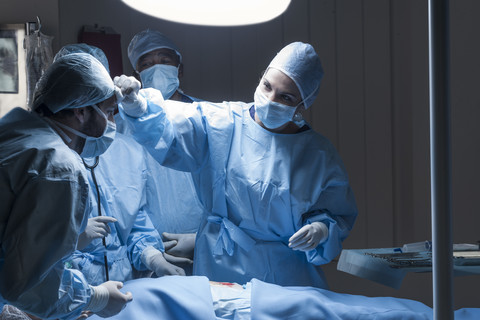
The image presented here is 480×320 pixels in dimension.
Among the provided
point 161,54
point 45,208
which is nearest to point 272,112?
point 161,54

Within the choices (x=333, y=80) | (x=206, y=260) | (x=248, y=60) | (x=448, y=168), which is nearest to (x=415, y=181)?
(x=333, y=80)

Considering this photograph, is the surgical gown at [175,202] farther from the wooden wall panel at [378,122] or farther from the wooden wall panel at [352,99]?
the wooden wall panel at [378,122]

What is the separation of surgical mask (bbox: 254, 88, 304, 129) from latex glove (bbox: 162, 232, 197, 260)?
0.72 m

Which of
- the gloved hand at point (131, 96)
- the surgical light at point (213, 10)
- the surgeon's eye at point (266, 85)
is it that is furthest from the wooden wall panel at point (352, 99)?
the surgical light at point (213, 10)

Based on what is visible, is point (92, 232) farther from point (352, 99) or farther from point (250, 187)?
point (352, 99)

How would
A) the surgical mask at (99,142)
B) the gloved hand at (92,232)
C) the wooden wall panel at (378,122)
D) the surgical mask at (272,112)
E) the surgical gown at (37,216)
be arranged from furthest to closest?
1. the wooden wall panel at (378,122)
2. the surgical mask at (272,112)
3. the gloved hand at (92,232)
4. the surgical mask at (99,142)
5. the surgical gown at (37,216)

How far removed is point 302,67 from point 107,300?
4.20 feet

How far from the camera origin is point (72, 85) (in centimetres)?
147

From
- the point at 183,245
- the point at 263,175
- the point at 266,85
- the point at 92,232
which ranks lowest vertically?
the point at 183,245

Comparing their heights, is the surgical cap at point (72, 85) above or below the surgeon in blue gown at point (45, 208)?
above

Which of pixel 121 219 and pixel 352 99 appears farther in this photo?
pixel 352 99

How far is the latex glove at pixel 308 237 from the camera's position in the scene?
1992mm

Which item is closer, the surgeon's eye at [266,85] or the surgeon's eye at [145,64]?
the surgeon's eye at [266,85]

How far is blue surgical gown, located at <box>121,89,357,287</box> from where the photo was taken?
209 cm
